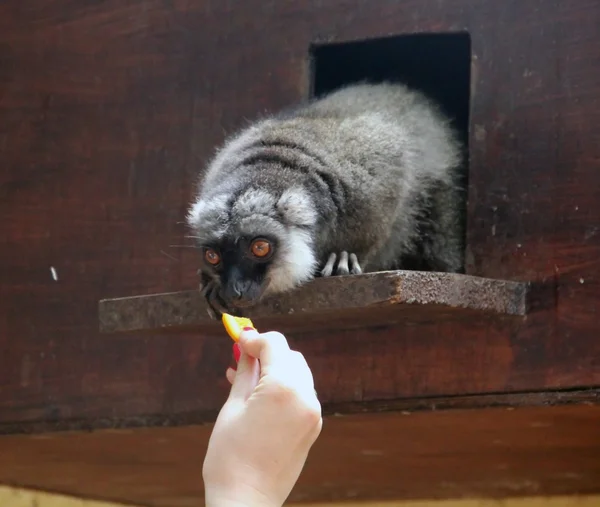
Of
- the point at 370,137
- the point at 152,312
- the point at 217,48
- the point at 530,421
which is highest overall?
the point at 217,48

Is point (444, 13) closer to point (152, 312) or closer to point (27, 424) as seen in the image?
point (152, 312)

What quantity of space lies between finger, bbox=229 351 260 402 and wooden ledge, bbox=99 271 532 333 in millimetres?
491

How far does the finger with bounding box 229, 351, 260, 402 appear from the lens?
1486mm

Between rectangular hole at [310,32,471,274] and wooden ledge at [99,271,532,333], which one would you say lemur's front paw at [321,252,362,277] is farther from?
rectangular hole at [310,32,471,274]

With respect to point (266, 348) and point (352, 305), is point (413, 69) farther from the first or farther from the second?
point (266, 348)

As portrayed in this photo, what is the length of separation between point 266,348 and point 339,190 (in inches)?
40.7

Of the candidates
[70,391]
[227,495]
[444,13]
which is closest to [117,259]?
[70,391]

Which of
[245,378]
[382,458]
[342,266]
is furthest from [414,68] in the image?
[245,378]

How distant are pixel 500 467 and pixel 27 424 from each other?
3.64ft

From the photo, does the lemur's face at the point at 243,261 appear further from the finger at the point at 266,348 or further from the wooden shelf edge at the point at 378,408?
the finger at the point at 266,348

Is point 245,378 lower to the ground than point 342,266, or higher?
lower

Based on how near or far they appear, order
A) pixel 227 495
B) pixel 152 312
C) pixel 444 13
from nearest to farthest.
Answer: pixel 227 495 → pixel 152 312 → pixel 444 13

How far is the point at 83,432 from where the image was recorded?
2.63 meters

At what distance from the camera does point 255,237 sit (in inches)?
93.8
